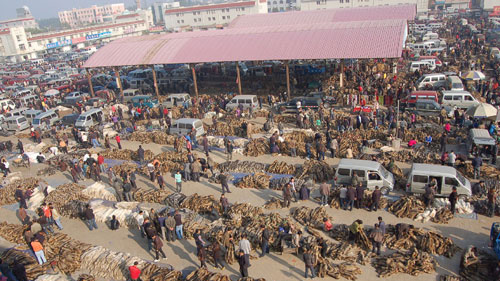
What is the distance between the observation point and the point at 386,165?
18.0m

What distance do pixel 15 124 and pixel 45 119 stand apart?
3315 millimetres

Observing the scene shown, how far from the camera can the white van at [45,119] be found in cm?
3087

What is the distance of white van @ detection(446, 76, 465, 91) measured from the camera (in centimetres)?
2814

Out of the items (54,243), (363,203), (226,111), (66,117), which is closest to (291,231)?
(363,203)

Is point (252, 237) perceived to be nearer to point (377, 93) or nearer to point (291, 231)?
point (291, 231)

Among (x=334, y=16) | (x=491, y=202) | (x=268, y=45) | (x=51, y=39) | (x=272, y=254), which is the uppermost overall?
(x=334, y=16)

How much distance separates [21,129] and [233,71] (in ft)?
72.4

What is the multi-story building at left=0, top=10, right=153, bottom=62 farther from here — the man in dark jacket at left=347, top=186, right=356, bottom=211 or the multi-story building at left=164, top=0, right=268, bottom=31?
the man in dark jacket at left=347, top=186, right=356, bottom=211

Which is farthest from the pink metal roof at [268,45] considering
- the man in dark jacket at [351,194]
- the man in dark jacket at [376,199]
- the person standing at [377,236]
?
the person standing at [377,236]

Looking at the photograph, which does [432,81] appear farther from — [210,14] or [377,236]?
[210,14]

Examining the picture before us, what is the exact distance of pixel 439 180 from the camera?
15.2m

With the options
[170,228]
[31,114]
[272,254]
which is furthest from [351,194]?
[31,114]

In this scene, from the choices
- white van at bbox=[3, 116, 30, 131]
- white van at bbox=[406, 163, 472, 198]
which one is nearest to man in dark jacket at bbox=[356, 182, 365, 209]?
white van at bbox=[406, 163, 472, 198]

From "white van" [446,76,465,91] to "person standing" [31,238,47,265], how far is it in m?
28.4
